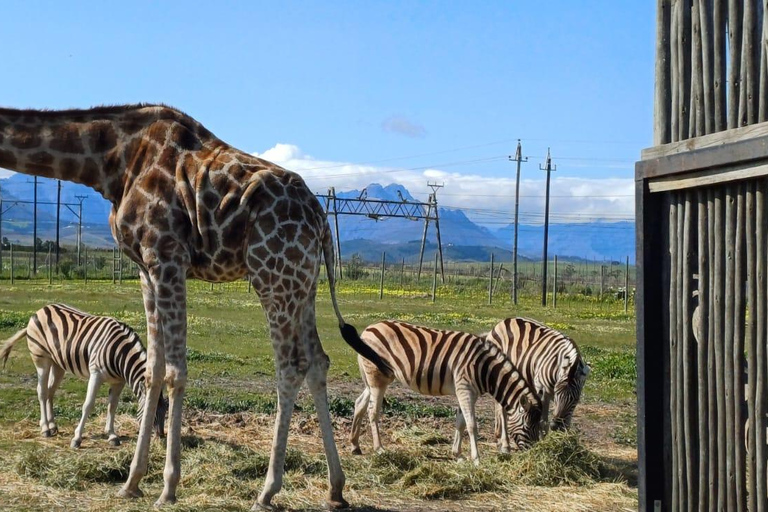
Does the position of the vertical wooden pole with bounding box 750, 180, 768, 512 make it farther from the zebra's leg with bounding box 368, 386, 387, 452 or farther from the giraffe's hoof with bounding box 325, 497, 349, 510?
the zebra's leg with bounding box 368, 386, 387, 452

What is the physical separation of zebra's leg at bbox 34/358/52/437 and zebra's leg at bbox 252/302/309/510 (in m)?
4.61

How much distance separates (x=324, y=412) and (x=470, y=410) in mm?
2785

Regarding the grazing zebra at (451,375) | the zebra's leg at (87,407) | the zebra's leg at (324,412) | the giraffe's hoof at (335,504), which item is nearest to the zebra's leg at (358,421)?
the grazing zebra at (451,375)

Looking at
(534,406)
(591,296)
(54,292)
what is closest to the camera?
(534,406)

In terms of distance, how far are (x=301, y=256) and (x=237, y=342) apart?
14.5 meters

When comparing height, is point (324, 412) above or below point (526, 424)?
above

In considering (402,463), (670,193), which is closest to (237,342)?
(402,463)

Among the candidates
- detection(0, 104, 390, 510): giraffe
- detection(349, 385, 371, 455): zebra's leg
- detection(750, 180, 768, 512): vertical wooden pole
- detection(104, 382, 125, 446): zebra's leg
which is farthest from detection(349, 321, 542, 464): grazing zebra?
detection(750, 180, 768, 512): vertical wooden pole

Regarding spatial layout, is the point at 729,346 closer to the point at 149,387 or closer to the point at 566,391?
the point at 149,387

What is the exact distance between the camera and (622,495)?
859cm

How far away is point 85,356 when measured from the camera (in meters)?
11.3

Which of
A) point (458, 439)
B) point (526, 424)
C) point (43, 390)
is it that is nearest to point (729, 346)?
point (526, 424)

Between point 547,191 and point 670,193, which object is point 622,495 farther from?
point 547,191

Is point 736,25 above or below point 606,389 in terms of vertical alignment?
above
